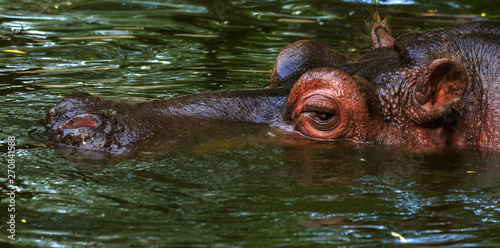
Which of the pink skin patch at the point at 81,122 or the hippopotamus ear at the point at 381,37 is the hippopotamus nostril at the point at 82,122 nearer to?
the pink skin patch at the point at 81,122

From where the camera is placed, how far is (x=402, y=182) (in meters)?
5.44

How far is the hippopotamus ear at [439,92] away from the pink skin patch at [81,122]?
8.14 ft

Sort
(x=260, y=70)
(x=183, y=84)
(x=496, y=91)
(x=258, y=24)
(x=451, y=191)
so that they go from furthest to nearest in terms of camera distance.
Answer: (x=258, y=24)
(x=260, y=70)
(x=183, y=84)
(x=496, y=91)
(x=451, y=191)

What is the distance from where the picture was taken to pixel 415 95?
579 cm

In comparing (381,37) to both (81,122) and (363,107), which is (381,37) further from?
(81,122)

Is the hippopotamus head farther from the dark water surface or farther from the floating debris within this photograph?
the floating debris

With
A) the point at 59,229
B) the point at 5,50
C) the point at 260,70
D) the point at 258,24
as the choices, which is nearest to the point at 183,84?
the point at 260,70

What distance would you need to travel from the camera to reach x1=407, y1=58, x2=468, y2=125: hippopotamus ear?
5699mm

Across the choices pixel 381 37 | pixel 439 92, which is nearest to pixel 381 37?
pixel 381 37

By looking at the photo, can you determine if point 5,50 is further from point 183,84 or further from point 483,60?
point 483,60

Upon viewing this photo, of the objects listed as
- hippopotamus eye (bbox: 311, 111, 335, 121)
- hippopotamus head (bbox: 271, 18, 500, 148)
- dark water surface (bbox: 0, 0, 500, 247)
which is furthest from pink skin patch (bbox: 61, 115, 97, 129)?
hippopotamus eye (bbox: 311, 111, 335, 121)

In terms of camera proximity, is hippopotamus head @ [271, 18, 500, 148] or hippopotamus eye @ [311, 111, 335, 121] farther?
hippopotamus eye @ [311, 111, 335, 121]

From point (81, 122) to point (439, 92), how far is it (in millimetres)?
2779

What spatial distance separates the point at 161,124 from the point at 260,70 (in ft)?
13.4
